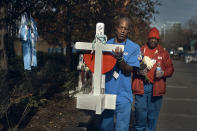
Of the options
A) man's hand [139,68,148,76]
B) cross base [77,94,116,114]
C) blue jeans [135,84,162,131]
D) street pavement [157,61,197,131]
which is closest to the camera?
cross base [77,94,116,114]

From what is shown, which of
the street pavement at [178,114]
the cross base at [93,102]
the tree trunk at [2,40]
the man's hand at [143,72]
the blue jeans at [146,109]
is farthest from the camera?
the street pavement at [178,114]

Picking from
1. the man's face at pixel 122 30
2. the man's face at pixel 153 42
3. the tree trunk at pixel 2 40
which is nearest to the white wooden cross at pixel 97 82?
the man's face at pixel 122 30

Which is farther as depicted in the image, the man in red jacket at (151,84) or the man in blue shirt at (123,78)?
the man in red jacket at (151,84)

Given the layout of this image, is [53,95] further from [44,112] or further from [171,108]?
[171,108]

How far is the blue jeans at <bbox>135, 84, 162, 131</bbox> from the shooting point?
4.17m

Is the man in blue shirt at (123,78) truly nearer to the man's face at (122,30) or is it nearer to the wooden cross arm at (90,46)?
the man's face at (122,30)

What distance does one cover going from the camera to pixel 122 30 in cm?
317

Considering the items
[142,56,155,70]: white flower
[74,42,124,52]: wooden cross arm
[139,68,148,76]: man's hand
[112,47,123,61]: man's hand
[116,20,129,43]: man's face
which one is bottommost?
[139,68,148,76]: man's hand

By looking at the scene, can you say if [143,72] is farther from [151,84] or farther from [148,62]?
[151,84]

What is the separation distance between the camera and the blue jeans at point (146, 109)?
417 centimetres

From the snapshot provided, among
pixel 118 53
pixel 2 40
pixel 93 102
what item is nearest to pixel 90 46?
pixel 118 53

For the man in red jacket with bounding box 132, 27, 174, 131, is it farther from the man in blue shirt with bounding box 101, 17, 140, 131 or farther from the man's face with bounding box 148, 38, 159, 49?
the man in blue shirt with bounding box 101, 17, 140, 131

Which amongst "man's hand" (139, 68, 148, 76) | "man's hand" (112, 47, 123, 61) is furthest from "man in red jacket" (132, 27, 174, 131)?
"man's hand" (112, 47, 123, 61)

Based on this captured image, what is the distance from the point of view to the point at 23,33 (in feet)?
16.8
